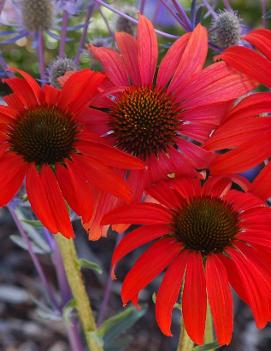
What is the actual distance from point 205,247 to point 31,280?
3.97 ft

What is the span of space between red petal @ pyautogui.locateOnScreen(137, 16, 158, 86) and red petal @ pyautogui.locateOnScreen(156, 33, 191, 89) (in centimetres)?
1

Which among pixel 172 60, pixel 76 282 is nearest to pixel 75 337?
pixel 76 282

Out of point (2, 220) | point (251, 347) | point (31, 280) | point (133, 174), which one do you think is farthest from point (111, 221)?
point (2, 220)

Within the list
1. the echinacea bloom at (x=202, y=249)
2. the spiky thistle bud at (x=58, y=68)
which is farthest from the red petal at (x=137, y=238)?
the spiky thistle bud at (x=58, y=68)

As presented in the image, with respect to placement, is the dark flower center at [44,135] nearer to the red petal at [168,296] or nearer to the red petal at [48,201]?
the red petal at [48,201]

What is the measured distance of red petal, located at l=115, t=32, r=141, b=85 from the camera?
631 millimetres

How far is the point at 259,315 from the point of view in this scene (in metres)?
0.56

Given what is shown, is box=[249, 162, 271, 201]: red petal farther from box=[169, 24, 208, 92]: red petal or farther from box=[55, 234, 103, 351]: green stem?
box=[55, 234, 103, 351]: green stem

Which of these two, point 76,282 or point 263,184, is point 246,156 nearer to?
point 263,184

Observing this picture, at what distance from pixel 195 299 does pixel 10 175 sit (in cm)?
19

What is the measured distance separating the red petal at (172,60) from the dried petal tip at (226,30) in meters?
0.17

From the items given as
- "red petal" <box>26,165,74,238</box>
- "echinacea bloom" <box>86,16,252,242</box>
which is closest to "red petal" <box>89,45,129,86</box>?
"echinacea bloom" <box>86,16,252,242</box>

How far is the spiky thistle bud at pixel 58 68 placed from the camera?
73 centimetres

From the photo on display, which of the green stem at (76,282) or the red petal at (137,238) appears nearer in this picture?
the red petal at (137,238)
